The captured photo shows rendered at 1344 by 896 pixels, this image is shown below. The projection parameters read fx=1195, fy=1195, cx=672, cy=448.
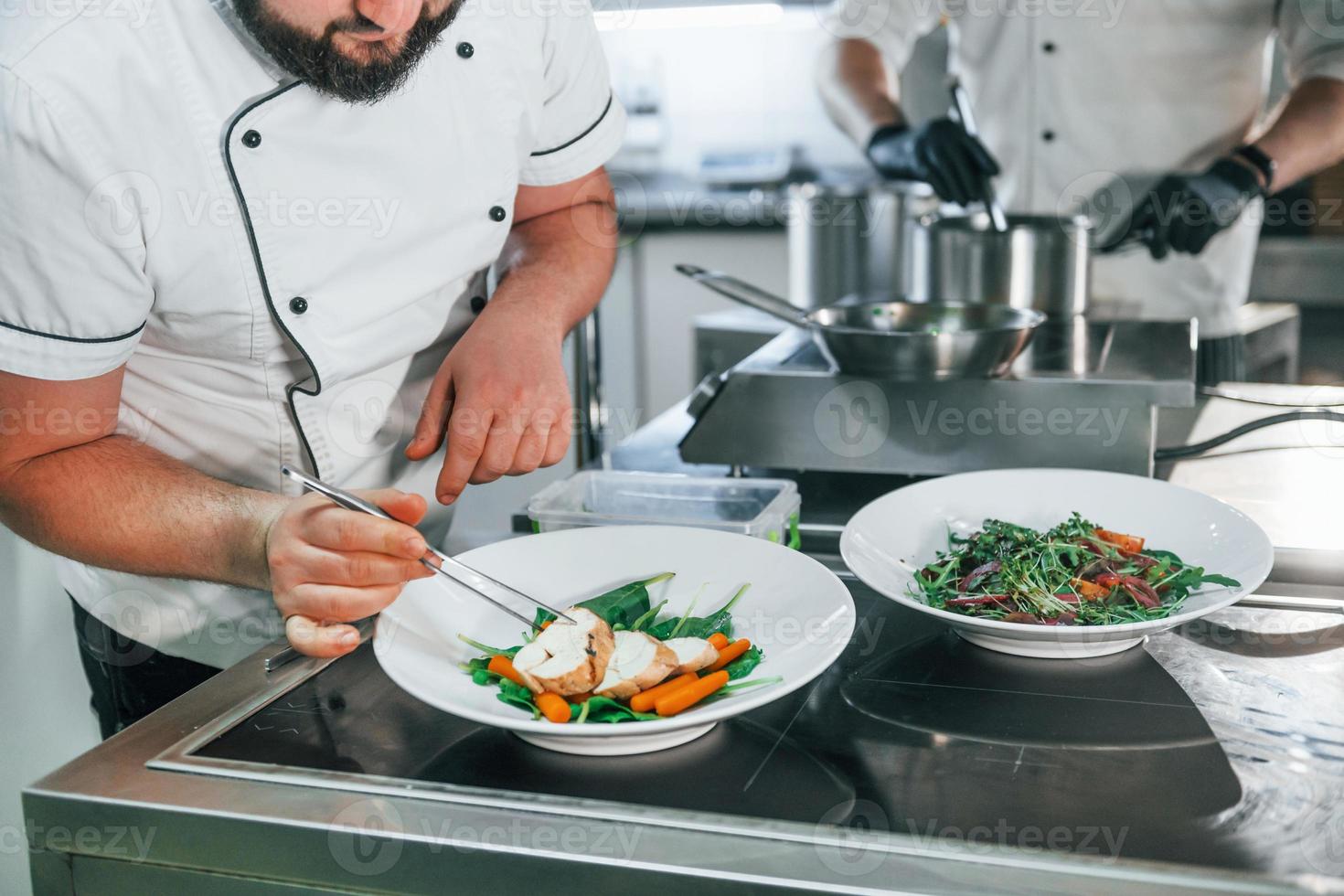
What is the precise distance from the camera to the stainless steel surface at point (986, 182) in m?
1.78

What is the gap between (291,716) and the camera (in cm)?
91

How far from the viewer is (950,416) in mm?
1376

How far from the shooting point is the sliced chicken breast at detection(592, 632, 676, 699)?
84cm

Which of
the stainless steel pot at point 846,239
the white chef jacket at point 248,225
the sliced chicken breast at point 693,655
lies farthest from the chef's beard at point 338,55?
the stainless steel pot at point 846,239

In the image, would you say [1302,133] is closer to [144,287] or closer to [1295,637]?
[1295,637]

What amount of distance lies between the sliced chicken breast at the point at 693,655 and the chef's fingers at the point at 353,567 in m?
0.21

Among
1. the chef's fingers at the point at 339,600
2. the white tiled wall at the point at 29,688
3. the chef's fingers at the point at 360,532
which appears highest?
the chef's fingers at the point at 360,532

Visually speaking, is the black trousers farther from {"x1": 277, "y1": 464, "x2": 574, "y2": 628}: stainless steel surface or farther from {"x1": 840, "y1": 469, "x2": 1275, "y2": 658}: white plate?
{"x1": 840, "y1": 469, "x2": 1275, "y2": 658}: white plate

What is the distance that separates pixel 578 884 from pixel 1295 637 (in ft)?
2.09

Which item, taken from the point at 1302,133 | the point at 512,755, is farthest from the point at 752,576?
the point at 1302,133

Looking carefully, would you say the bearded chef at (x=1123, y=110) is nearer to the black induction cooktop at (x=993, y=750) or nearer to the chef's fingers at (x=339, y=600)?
the black induction cooktop at (x=993, y=750)

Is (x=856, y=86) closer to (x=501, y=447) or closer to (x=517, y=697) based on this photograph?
(x=501, y=447)

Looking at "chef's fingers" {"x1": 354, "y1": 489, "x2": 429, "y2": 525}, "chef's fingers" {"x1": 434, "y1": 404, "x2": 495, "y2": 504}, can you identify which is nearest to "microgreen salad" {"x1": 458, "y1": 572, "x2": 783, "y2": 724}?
"chef's fingers" {"x1": 354, "y1": 489, "x2": 429, "y2": 525}

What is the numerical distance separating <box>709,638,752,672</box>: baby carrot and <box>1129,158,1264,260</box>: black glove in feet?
3.99
